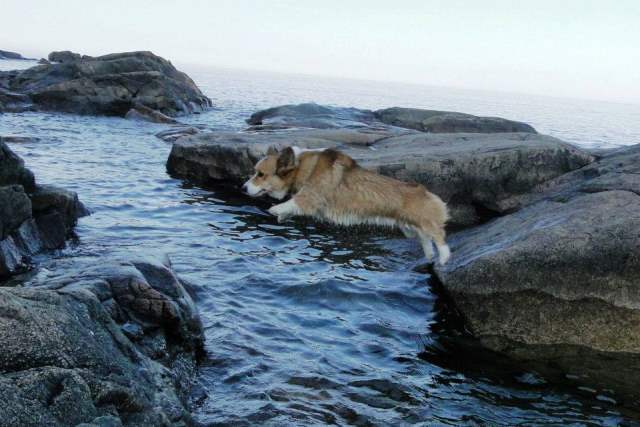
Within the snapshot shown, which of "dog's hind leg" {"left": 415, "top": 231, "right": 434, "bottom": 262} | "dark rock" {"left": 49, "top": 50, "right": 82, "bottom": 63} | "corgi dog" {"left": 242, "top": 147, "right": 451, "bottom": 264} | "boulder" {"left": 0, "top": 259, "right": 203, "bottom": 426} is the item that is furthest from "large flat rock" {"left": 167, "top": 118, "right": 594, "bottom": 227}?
"dark rock" {"left": 49, "top": 50, "right": 82, "bottom": 63}

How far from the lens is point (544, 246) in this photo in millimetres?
7000

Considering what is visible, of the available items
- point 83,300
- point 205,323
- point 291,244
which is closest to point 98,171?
point 291,244

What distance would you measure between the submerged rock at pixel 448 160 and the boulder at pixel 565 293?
3.92m

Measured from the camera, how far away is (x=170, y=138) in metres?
21.2

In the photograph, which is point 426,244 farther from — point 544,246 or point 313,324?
point 313,324

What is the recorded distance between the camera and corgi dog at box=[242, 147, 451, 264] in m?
9.15

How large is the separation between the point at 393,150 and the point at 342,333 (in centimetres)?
728

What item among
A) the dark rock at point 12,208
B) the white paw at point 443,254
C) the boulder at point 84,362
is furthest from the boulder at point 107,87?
the boulder at point 84,362

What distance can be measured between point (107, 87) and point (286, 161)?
872 inches

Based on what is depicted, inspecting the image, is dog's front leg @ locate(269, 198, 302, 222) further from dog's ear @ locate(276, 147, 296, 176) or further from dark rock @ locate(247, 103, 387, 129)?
dark rock @ locate(247, 103, 387, 129)

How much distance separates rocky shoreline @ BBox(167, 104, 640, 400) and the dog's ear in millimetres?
2399

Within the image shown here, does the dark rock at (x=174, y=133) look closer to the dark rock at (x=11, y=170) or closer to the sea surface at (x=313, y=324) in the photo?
the sea surface at (x=313, y=324)

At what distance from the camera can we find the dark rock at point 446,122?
25464 millimetres

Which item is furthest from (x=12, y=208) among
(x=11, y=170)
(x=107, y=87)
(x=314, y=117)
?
(x=107, y=87)
